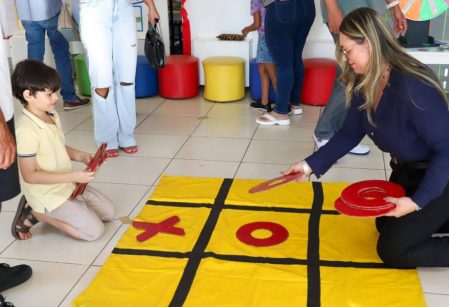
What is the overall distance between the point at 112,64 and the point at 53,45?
4.23ft

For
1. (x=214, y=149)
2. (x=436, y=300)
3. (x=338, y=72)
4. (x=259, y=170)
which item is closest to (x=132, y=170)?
(x=214, y=149)

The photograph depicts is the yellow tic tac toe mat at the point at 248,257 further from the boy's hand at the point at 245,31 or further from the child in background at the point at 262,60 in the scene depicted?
the boy's hand at the point at 245,31

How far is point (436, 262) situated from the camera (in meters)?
1.94

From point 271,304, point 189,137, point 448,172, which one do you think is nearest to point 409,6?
point 189,137

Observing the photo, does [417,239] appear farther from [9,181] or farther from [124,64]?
[124,64]

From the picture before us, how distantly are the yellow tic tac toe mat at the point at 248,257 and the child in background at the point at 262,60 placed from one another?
1464 mm

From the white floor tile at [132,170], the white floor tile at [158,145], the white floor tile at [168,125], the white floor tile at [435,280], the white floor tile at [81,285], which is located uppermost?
the white floor tile at [168,125]

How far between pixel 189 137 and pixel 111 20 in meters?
0.93

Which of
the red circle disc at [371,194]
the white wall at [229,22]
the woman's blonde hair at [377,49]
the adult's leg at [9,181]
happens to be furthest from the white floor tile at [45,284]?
the white wall at [229,22]

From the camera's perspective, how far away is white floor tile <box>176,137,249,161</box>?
3.11 m

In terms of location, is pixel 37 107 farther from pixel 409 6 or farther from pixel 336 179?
pixel 409 6

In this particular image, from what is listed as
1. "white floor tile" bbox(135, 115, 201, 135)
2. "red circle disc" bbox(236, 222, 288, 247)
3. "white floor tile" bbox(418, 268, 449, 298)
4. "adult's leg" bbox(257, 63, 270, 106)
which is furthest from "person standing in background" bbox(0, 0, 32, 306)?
"adult's leg" bbox(257, 63, 270, 106)

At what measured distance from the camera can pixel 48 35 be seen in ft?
13.1

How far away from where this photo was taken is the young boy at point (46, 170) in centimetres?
206
